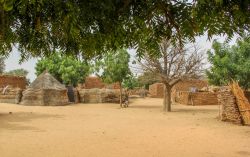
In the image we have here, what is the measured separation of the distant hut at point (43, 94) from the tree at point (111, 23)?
1081 inches

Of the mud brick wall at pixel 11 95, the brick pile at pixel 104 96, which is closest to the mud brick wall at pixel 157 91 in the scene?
the brick pile at pixel 104 96

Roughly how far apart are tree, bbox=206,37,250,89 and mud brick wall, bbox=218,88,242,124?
843 centimetres

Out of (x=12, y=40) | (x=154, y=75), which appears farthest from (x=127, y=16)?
(x=154, y=75)

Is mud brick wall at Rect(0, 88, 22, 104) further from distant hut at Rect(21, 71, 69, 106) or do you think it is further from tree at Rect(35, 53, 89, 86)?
tree at Rect(35, 53, 89, 86)

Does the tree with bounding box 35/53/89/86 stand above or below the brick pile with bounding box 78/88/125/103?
above

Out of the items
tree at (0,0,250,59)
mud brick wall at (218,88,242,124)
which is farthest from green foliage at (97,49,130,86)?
tree at (0,0,250,59)

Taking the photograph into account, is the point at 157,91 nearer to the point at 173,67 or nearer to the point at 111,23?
the point at 173,67

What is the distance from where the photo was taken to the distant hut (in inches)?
1186

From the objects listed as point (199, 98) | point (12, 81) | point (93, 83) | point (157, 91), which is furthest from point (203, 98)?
point (93, 83)

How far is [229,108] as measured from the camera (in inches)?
640

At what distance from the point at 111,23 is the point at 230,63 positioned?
23884mm

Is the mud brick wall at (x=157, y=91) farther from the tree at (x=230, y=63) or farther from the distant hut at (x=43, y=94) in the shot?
the tree at (x=230, y=63)

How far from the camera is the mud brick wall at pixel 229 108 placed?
1559 centimetres

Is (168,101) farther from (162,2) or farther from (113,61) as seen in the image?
(162,2)
